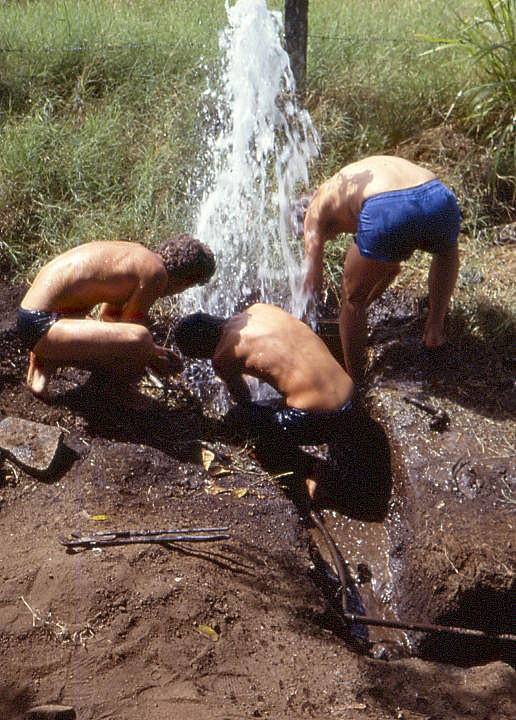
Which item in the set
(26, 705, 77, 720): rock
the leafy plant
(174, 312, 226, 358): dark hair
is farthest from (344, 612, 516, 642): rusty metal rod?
the leafy plant

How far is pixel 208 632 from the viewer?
2758 mm

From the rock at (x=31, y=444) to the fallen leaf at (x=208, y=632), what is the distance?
1109mm

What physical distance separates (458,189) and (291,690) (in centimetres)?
393

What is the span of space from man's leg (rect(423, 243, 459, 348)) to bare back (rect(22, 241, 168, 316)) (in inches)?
57.3

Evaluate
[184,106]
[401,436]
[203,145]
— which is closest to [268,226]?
[203,145]

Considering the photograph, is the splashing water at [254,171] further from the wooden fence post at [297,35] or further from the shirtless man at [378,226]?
the shirtless man at [378,226]

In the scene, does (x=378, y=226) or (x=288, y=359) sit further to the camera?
(x=288, y=359)

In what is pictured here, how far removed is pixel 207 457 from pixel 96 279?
1050 mm

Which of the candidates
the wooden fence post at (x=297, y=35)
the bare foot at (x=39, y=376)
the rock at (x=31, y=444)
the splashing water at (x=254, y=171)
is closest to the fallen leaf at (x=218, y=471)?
the rock at (x=31, y=444)

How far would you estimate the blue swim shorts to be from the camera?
366cm

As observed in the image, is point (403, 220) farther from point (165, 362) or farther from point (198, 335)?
point (165, 362)

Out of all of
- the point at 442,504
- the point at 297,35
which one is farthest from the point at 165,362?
the point at 297,35

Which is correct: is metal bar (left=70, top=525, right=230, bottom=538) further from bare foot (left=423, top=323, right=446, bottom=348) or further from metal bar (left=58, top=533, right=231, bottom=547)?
bare foot (left=423, top=323, right=446, bottom=348)

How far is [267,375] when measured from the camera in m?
3.86
